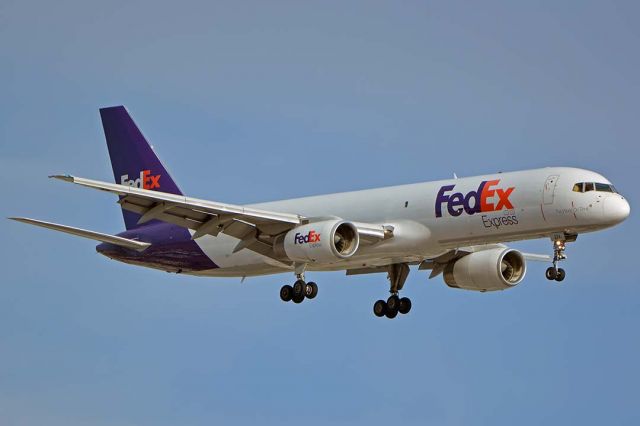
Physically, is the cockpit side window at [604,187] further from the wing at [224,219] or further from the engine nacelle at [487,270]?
the wing at [224,219]

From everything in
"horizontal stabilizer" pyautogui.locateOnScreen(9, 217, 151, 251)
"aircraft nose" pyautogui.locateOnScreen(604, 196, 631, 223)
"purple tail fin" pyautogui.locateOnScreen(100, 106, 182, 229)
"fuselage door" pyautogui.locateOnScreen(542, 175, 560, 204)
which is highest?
"purple tail fin" pyautogui.locateOnScreen(100, 106, 182, 229)

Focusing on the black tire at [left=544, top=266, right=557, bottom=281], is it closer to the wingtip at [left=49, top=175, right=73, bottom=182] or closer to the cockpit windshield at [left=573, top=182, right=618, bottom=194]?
the cockpit windshield at [left=573, top=182, right=618, bottom=194]

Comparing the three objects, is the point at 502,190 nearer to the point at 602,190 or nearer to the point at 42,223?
the point at 602,190

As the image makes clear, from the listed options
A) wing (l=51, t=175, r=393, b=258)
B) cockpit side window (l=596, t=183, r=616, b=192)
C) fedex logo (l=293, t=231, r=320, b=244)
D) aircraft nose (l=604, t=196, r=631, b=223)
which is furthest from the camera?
fedex logo (l=293, t=231, r=320, b=244)

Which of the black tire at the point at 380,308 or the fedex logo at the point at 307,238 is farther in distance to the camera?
the black tire at the point at 380,308

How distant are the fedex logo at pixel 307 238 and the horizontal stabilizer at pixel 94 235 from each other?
845 cm

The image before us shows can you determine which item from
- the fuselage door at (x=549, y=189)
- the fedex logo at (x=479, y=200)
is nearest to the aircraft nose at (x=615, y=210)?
the fuselage door at (x=549, y=189)

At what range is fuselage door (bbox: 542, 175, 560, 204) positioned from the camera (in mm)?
50812

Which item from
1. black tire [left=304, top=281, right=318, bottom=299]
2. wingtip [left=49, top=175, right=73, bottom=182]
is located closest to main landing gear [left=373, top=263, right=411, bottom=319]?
black tire [left=304, top=281, right=318, bottom=299]

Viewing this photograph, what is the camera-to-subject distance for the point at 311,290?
5434 centimetres

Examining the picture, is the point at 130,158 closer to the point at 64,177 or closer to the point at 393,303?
the point at 393,303

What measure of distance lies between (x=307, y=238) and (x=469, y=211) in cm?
604

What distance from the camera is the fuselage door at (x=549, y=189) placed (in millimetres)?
50812

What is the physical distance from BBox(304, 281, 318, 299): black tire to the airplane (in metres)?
0.04
